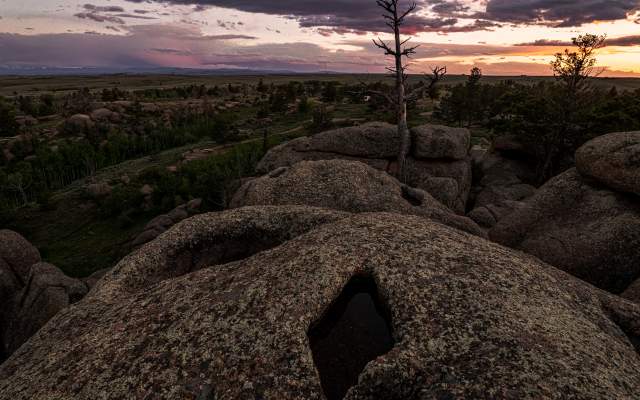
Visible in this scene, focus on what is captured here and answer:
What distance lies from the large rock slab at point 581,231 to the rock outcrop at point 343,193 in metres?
2.98

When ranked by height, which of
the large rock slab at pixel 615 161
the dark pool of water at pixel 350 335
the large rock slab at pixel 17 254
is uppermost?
the large rock slab at pixel 615 161

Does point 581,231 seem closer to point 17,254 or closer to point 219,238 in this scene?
point 219,238

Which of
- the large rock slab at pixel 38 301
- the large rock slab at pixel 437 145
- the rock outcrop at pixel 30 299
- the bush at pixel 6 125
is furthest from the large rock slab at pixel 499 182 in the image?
the bush at pixel 6 125

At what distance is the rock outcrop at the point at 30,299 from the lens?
18859 millimetres

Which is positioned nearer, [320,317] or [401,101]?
[320,317]

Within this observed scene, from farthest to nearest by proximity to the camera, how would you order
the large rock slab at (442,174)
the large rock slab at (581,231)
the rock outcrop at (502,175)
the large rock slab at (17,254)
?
the rock outcrop at (502,175) < the large rock slab at (442,174) < the large rock slab at (17,254) < the large rock slab at (581,231)

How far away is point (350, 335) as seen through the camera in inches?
359

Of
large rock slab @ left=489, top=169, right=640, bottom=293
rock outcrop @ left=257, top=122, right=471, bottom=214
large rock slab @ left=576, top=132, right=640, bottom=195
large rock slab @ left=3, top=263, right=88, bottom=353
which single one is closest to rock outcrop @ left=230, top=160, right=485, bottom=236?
large rock slab @ left=489, top=169, right=640, bottom=293

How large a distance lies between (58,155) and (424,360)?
91.8 metres

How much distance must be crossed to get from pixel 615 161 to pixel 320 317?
55.3 feet

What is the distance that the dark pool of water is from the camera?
8.40m

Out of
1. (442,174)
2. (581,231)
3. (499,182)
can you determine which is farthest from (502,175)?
(581,231)

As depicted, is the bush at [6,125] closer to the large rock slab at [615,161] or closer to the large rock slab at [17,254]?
the large rock slab at [17,254]

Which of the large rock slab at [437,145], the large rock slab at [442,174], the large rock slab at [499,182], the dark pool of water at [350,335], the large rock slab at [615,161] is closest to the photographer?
the dark pool of water at [350,335]
